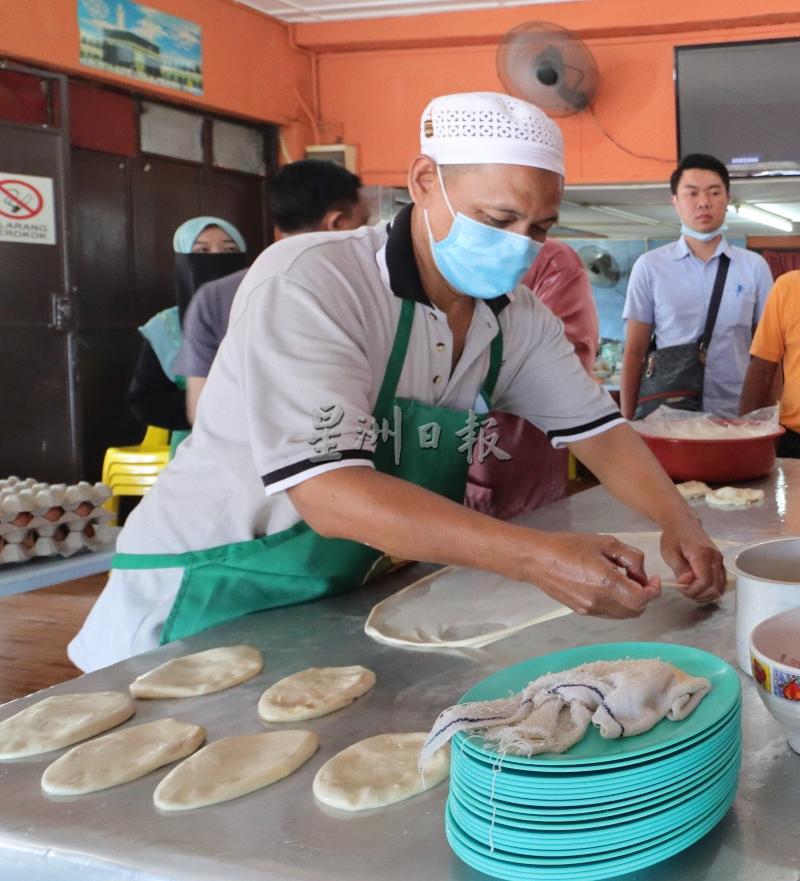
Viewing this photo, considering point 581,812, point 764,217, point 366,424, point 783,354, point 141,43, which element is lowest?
point 581,812

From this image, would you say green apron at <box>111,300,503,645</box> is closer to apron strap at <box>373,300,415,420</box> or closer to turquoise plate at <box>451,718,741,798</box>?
apron strap at <box>373,300,415,420</box>

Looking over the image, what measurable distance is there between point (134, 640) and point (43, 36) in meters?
4.86

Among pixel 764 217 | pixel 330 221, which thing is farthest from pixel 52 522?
pixel 764 217

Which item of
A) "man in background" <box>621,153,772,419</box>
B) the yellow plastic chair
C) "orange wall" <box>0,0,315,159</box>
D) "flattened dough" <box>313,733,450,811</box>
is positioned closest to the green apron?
"flattened dough" <box>313,733,450,811</box>

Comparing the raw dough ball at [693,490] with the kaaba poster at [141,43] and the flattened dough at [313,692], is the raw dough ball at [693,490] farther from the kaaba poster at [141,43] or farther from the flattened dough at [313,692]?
the kaaba poster at [141,43]

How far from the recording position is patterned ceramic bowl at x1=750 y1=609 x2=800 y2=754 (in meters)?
0.84

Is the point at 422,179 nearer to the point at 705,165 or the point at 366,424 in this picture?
the point at 366,424

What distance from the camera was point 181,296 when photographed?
12.5 feet

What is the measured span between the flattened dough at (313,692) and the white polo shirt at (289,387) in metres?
0.26

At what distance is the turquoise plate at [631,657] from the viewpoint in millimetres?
752

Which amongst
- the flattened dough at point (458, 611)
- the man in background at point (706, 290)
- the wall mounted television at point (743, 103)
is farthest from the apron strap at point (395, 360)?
the wall mounted television at point (743, 103)

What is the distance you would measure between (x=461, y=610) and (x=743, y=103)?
5833mm

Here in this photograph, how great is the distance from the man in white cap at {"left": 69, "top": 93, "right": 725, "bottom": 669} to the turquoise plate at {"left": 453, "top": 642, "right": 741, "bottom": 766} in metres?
0.14

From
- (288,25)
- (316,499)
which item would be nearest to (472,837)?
(316,499)
